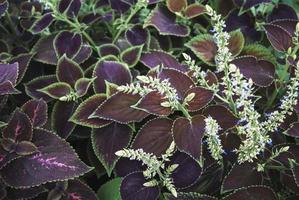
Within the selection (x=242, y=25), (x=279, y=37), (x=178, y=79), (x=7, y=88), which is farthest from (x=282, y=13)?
(x=7, y=88)

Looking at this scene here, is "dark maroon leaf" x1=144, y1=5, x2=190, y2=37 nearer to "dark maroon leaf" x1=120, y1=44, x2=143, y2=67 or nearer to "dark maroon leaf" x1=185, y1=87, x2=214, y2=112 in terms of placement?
"dark maroon leaf" x1=120, y1=44, x2=143, y2=67

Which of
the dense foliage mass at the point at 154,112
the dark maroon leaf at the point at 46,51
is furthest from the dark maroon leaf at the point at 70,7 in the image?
the dark maroon leaf at the point at 46,51

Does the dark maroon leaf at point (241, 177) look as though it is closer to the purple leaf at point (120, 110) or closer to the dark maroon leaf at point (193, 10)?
the purple leaf at point (120, 110)

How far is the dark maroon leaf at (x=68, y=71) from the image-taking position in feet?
4.29

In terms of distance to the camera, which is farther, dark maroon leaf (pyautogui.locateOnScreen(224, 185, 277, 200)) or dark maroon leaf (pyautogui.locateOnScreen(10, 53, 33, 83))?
dark maroon leaf (pyautogui.locateOnScreen(10, 53, 33, 83))

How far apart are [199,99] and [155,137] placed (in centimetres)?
14

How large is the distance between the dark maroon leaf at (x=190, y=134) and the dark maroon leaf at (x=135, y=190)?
146 millimetres

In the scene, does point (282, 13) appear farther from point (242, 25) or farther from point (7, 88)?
point (7, 88)

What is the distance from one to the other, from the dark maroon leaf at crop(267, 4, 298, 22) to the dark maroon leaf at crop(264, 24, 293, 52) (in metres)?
0.25

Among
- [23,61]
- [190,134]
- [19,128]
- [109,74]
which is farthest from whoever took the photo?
[23,61]

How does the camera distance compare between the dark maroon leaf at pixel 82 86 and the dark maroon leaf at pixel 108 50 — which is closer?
the dark maroon leaf at pixel 82 86

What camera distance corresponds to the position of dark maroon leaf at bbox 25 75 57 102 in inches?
51.7

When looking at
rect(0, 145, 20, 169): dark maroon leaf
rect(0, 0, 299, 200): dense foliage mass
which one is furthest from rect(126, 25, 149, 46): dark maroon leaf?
rect(0, 145, 20, 169): dark maroon leaf

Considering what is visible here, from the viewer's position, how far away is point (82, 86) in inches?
49.4
